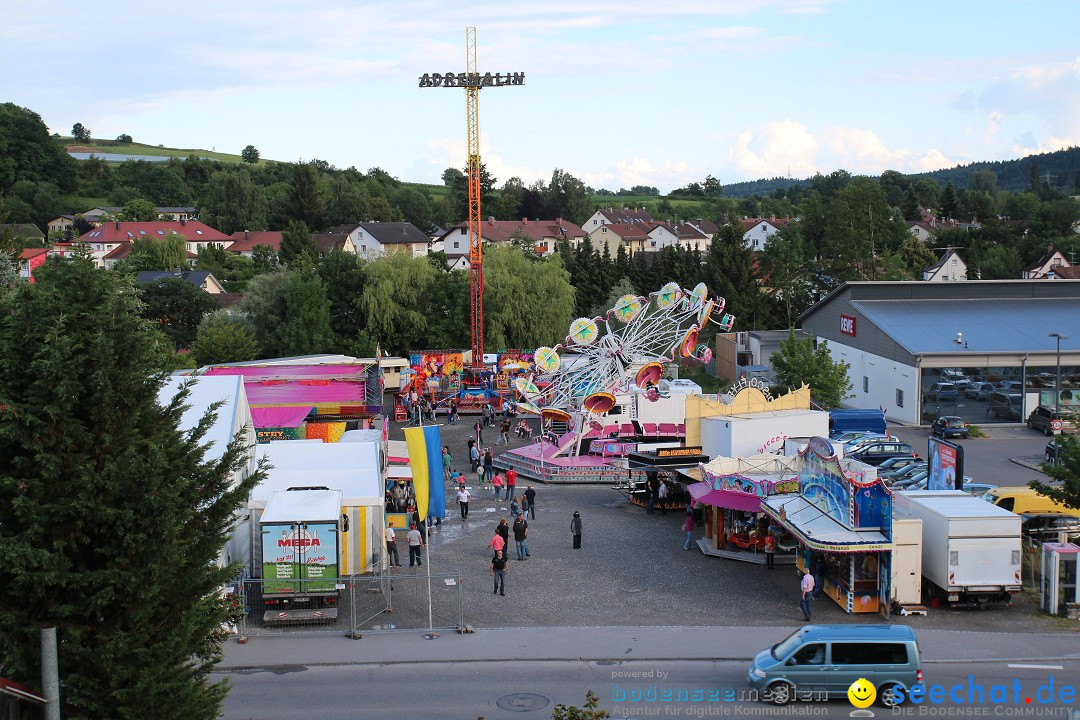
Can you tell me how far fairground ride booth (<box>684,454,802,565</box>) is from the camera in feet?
76.1

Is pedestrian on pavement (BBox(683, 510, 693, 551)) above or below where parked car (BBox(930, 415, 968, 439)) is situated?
below

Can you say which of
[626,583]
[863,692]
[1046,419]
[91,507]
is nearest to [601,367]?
[626,583]

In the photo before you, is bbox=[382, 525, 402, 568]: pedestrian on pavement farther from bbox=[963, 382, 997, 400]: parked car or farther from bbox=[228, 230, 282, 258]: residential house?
bbox=[228, 230, 282, 258]: residential house

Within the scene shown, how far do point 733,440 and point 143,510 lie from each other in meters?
18.3

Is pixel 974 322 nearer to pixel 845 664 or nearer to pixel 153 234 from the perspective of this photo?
pixel 845 664

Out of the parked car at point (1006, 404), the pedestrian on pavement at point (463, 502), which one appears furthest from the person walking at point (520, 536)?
the parked car at point (1006, 404)

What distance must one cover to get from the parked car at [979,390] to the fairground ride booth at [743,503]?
63.7 feet

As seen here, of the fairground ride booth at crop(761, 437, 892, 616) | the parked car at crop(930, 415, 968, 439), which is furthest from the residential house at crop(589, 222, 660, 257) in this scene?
the fairground ride booth at crop(761, 437, 892, 616)

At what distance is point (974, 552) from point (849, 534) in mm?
2421

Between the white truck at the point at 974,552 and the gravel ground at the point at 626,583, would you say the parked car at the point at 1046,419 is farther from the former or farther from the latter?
the white truck at the point at 974,552

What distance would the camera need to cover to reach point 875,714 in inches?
590

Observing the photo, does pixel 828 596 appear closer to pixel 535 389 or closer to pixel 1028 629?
pixel 1028 629

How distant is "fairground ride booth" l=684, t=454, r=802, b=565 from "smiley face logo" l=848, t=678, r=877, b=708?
25.1ft

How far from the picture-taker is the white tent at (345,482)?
2167 cm
